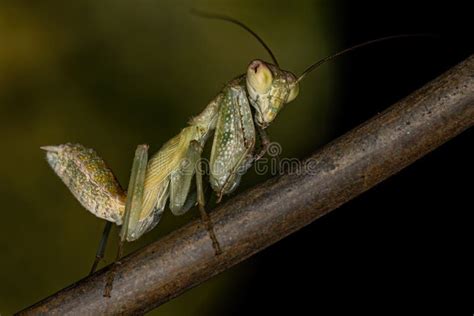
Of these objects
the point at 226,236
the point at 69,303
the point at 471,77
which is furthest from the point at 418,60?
the point at 69,303

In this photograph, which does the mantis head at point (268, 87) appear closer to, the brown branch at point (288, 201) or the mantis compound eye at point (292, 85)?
the mantis compound eye at point (292, 85)

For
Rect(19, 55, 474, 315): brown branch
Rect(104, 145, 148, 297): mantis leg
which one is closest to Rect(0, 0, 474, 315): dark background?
Rect(104, 145, 148, 297): mantis leg

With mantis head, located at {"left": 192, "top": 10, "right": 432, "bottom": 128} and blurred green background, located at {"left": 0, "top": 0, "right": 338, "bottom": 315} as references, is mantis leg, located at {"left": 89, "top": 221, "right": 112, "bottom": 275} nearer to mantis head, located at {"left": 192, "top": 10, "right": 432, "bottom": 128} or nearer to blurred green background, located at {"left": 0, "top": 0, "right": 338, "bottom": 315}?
blurred green background, located at {"left": 0, "top": 0, "right": 338, "bottom": 315}

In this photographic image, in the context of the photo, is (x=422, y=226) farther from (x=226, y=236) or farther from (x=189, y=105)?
(x=226, y=236)

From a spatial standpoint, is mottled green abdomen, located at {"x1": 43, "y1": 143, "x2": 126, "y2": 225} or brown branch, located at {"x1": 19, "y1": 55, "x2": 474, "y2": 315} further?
mottled green abdomen, located at {"x1": 43, "y1": 143, "x2": 126, "y2": 225}

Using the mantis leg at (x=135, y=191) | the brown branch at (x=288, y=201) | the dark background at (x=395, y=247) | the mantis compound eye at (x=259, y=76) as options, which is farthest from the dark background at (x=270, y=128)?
the brown branch at (x=288, y=201)

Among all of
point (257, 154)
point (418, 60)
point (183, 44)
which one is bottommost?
point (257, 154)
